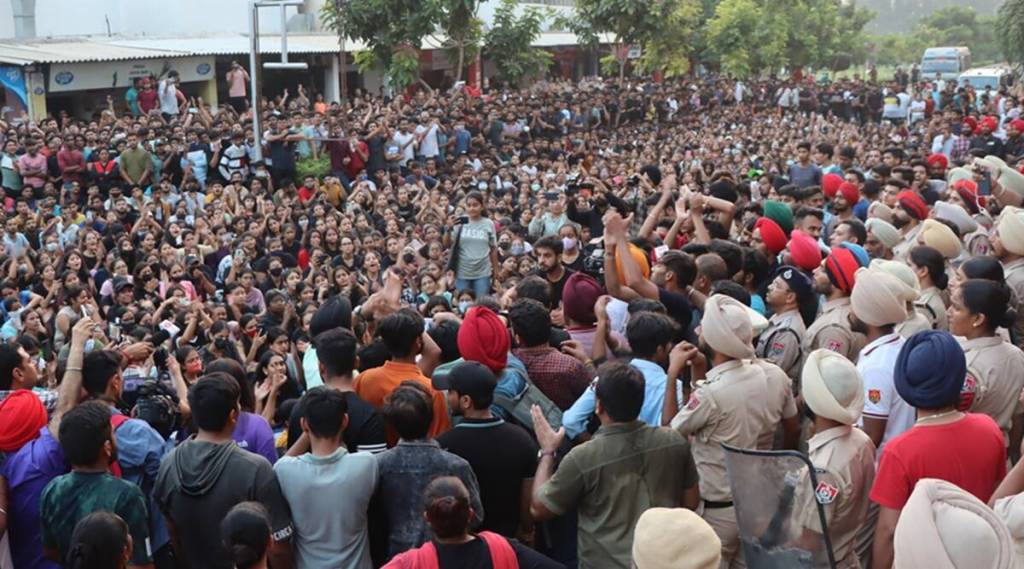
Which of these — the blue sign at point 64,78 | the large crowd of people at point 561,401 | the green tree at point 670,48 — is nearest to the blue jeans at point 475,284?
the large crowd of people at point 561,401

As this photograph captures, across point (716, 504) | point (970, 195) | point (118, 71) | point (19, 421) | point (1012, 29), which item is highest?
point (1012, 29)

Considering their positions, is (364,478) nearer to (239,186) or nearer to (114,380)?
(114,380)

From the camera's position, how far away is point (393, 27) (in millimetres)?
23203

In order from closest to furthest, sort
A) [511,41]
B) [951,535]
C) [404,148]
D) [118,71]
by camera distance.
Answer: [951,535]
[404,148]
[118,71]
[511,41]

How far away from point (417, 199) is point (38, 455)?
1062cm

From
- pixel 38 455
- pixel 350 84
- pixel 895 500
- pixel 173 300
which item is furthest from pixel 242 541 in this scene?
pixel 350 84

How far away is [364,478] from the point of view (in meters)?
4.12

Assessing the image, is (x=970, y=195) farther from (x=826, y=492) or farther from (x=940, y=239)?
(x=826, y=492)

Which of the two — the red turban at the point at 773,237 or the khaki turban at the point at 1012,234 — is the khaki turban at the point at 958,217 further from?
the red turban at the point at 773,237

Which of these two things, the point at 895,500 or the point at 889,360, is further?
the point at 889,360

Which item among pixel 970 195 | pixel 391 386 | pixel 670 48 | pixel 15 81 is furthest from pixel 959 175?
pixel 670 48

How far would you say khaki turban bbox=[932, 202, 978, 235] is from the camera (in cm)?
814

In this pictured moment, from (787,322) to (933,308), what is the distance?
910mm

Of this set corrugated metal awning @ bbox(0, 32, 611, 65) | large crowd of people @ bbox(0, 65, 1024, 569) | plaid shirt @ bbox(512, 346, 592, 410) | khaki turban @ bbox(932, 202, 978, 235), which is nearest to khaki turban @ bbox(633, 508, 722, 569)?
large crowd of people @ bbox(0, 65, 1024, 569)
